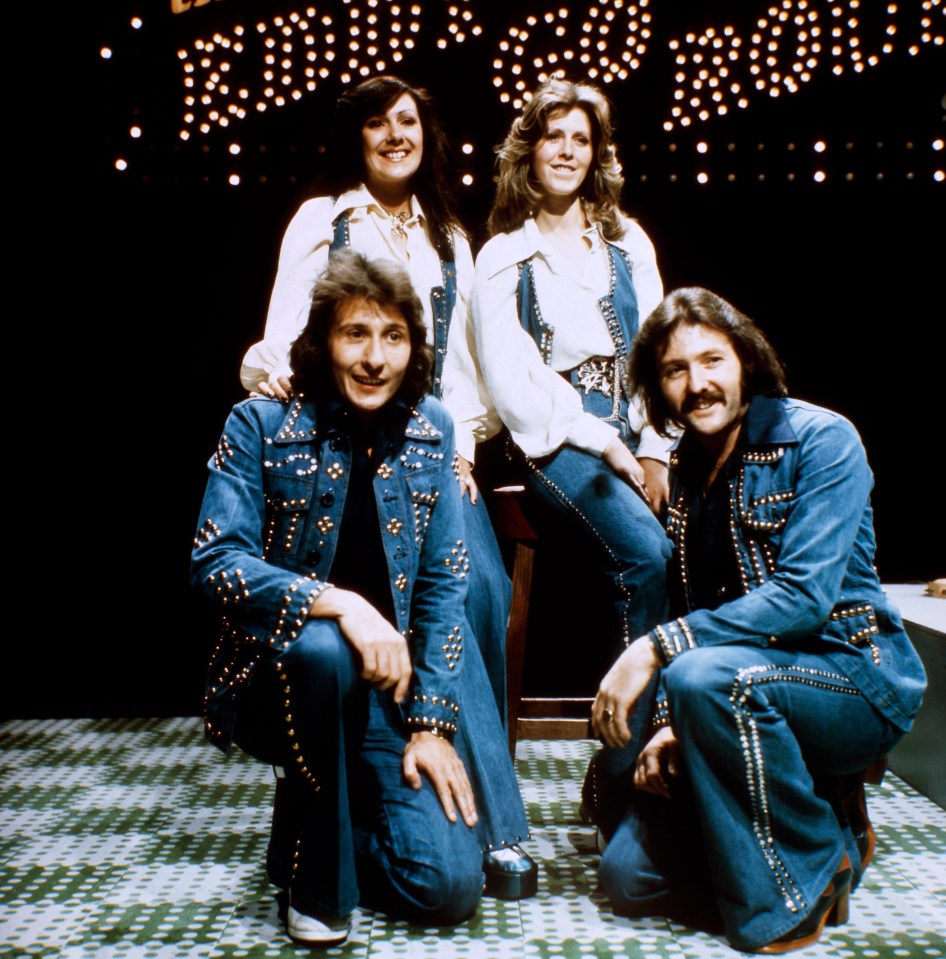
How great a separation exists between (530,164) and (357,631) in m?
1.45

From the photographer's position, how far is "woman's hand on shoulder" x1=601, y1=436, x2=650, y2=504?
255 cm

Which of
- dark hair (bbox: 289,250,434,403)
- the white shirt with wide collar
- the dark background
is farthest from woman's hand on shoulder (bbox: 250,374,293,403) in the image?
the dark background

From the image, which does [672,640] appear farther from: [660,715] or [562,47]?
[562,47]

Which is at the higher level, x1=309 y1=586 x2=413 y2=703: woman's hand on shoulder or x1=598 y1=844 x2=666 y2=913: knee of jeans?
x1=309 y1=586 x2=413 y2=703: woman's hand on shoulder

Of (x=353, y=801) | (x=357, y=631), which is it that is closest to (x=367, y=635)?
(x=357, y=631)

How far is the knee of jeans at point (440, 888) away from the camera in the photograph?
1961 mm

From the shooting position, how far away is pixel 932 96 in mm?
3543

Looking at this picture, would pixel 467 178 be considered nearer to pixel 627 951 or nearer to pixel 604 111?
pixel 604 111

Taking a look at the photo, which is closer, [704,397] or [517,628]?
[704,397]

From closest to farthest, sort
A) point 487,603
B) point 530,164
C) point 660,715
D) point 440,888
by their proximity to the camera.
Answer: point 440,888 < point 660,715 < point 487,603 < point 530,164

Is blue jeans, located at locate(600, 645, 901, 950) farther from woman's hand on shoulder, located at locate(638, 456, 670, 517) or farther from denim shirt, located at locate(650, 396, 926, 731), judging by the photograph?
woman's hand on shoulder, located at locate(638, 456, 670, 517)

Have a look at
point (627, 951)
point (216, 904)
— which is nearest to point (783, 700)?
point (627, 951)

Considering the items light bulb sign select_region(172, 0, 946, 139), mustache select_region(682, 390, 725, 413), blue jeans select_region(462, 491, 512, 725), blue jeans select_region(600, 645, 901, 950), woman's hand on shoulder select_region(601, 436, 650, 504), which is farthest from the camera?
light bulb sign select_region(172, 0, 946, 139)

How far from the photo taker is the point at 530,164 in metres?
2.82
